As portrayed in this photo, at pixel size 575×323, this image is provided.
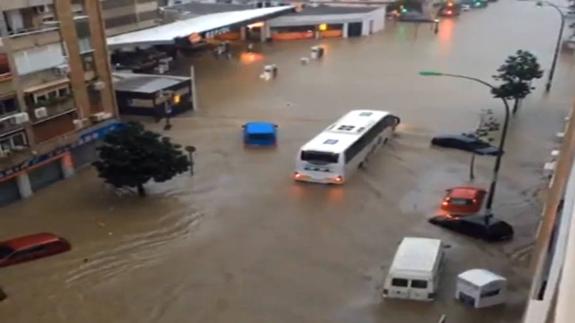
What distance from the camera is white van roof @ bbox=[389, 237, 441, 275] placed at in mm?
19438

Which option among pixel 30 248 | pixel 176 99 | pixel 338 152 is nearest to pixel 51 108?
pixel 30 248

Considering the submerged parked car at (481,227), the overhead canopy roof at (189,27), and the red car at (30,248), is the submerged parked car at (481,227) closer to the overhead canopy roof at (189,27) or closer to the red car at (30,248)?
the red car at (30,248)

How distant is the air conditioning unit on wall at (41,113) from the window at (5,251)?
266 inches

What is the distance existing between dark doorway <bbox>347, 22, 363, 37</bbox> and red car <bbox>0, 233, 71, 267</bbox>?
51.6m

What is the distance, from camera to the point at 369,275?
69.5 ft

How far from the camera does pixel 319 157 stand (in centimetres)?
2823

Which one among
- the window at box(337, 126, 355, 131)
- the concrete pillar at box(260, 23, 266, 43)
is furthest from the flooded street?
the concrete pillar at box(260, 23, 266, 43)

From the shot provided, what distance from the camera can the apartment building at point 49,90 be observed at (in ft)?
83.3

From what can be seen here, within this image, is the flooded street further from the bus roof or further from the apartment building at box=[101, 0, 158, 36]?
the apartment building at box=[101, 0, 158, 36]

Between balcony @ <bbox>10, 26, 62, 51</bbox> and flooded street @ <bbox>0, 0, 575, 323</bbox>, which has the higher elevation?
balcony @ <bbox>10, 26, 62, 51</bbox>

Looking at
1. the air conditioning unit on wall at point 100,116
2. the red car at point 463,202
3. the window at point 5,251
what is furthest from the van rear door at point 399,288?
the air conditioning unit on wall at point 100,116

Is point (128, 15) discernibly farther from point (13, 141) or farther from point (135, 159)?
point (135, 159)

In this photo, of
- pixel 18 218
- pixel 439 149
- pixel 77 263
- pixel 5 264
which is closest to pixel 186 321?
pixel 77 263

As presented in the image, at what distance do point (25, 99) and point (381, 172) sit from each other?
653 inches
